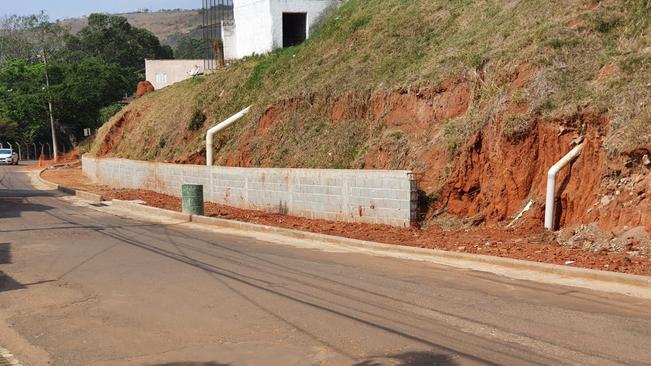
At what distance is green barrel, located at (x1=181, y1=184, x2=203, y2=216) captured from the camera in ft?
63.1

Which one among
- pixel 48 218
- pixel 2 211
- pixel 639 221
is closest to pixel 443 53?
pixel 639 221

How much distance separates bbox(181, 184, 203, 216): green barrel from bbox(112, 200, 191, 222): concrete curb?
0.25 meters

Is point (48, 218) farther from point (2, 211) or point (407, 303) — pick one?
point (407, 303)

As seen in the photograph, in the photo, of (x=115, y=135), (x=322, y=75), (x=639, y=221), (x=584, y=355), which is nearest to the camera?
(x=584, y=355)

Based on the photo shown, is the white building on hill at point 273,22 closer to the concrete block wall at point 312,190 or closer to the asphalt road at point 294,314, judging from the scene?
the concrete block wall at point 312,190

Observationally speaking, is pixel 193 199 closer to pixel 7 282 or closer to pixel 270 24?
pixel 7 282

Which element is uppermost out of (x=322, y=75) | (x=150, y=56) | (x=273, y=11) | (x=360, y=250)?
(x=150, y=56)

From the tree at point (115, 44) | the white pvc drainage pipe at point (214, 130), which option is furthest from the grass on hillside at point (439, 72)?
the tree at point (115, 44)

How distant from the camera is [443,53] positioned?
18953mm

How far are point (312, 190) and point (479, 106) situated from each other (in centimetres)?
464

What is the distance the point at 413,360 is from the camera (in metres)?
6.13

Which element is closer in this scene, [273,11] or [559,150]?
[559,150]

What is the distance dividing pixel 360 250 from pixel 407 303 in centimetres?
480

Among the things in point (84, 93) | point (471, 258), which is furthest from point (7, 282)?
point (84, 93)
